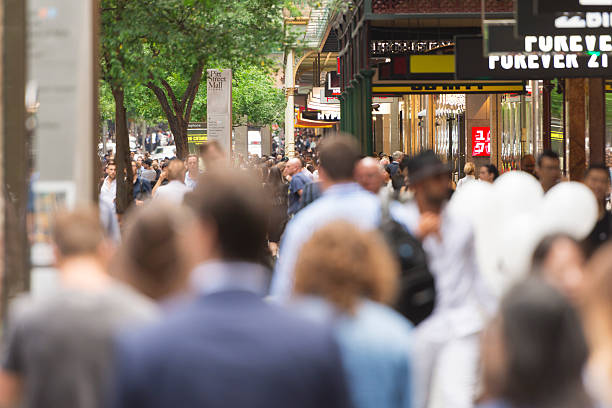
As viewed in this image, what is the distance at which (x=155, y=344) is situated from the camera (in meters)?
2.94

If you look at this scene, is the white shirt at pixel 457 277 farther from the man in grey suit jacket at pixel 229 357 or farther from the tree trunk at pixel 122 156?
the tree trunk at pixel 122 156

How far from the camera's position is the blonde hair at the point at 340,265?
3588mm

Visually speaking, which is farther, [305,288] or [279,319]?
[305,288]

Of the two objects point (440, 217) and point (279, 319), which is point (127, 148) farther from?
point (279, 319)

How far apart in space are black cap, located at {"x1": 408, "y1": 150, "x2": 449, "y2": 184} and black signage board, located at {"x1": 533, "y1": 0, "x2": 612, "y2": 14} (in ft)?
11.1

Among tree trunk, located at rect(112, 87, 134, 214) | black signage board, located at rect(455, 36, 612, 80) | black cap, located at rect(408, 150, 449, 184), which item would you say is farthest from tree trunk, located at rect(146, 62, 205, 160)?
black cap, located at rect(408, 150, 449, 184)

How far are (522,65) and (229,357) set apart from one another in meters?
9.70

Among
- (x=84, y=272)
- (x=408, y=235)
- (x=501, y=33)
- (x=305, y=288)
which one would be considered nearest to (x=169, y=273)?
(x=84, y=272)

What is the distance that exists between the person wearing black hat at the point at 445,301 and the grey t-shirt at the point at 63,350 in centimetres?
219

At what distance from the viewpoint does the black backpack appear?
589 centimetres

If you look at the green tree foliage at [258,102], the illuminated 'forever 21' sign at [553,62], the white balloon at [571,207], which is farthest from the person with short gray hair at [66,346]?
the green tree foliage at [258,102]

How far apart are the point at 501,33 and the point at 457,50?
95.1 inches

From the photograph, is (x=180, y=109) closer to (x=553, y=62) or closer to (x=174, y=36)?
(x=174, y=36)

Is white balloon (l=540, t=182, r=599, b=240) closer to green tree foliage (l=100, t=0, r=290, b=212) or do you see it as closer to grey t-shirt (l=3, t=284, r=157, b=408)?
grey t-shirt (l=3, t=284, r=157, b=408)
